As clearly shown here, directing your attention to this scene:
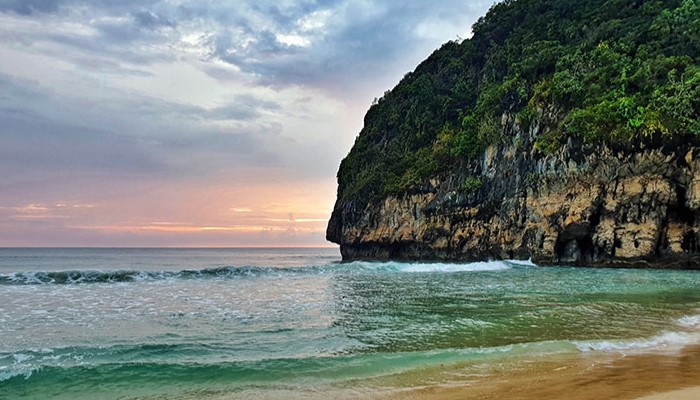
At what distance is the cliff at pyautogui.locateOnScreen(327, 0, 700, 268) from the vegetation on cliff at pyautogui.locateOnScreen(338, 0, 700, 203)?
13 centimetres

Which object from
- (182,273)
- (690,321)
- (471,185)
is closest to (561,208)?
(471,185)

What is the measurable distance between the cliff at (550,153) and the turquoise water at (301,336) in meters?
14.1

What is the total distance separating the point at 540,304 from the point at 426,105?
145 ft

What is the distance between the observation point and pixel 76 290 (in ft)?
65.8

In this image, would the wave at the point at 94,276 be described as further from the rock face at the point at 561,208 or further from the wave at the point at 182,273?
the rock face at the point at 561,208

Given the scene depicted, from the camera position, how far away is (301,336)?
9.71 m

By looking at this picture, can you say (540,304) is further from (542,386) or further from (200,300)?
(200,300)

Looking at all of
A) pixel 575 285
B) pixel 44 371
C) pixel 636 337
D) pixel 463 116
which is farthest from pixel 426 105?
pixel 44 371

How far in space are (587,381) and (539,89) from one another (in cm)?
3581

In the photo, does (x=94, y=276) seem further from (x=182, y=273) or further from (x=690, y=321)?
(x=690, y=321)

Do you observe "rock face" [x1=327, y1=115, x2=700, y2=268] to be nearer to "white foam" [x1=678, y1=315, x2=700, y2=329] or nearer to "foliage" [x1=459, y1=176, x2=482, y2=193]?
"foliage" [x1=459, y1=176, x2=482, y2=193]

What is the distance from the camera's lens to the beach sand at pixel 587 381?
5573 mm

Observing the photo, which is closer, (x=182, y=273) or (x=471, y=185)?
(x=182, y=273)

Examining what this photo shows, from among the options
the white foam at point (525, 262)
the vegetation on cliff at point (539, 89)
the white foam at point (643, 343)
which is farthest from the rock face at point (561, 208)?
the white foam at point (643, 343)
